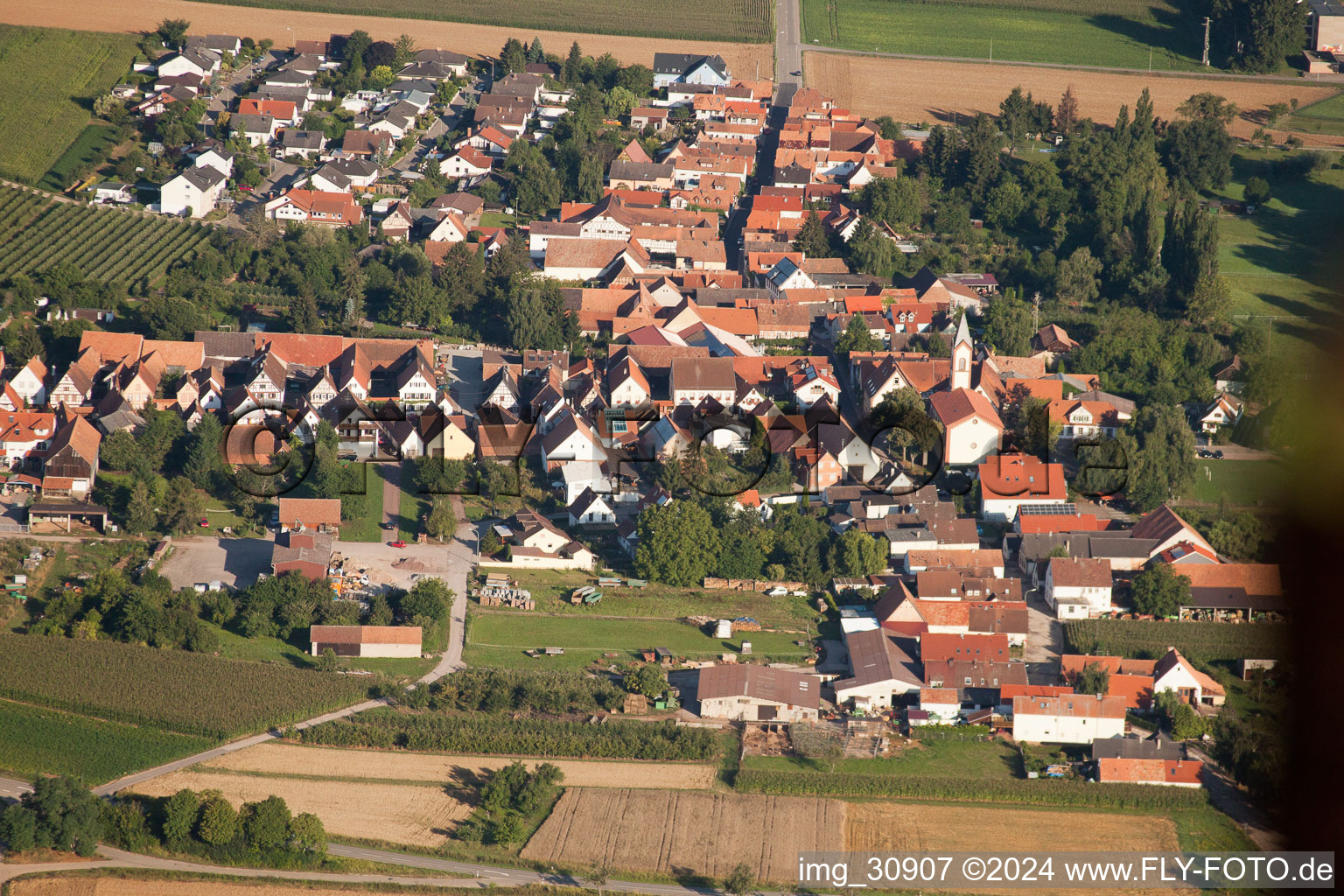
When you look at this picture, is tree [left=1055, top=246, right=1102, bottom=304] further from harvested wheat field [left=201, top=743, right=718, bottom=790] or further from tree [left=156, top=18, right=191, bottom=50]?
tree [left=156, top=18, right=191, bottom=50]

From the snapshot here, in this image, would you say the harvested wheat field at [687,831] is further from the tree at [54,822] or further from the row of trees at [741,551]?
the row of trees at [741,551]

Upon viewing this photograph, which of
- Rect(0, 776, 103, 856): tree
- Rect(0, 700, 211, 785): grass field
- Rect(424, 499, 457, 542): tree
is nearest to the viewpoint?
Rect(0, 776, 103, 856): tree

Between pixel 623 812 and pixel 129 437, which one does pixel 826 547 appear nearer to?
pixel 623 812

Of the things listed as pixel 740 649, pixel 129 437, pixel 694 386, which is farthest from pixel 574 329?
pixel 740 649

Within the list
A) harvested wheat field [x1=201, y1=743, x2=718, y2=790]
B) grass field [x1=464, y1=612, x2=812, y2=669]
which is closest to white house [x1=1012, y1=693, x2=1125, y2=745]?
grass field [x1=464, y1=612, x2=812, y2=669]

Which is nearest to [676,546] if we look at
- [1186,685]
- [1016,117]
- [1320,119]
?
[1186,685]

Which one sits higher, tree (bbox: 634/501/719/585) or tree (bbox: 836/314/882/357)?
tree (bbox: 836/314/882/357)
